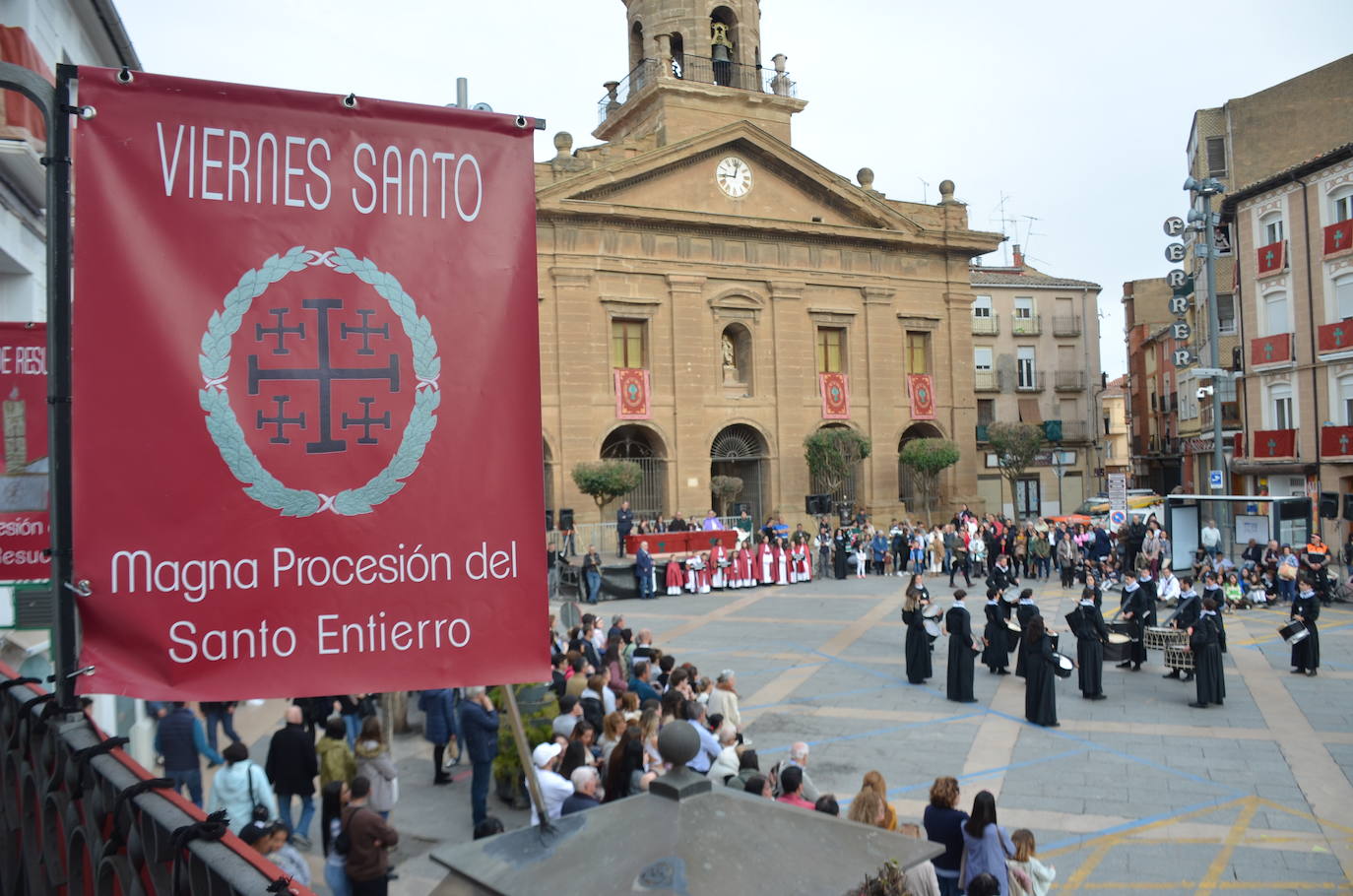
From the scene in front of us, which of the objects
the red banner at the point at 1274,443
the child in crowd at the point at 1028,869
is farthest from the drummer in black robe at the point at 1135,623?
the red banner at the point at 1274,443

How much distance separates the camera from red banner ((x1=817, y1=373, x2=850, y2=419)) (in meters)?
40.4

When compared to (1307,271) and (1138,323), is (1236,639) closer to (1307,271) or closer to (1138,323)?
(1307,271)

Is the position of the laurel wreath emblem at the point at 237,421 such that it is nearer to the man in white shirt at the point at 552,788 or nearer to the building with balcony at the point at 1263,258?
the man in white shirt at the point at 552,788

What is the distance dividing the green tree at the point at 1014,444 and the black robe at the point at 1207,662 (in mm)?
30943

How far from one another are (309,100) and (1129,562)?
28950 mm

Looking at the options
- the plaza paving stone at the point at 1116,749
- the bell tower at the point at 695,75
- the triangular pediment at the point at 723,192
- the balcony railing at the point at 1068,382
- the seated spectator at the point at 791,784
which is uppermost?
the bell tower at the point at 695,75

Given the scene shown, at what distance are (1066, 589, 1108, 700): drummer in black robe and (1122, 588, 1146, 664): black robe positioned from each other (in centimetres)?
197

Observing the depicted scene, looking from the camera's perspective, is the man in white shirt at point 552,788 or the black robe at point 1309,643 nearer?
the man in white shirt at point 552,788

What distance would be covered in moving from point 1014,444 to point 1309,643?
2901 centimetres

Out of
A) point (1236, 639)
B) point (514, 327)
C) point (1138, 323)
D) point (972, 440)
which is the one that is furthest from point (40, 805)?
point (1138, 323)

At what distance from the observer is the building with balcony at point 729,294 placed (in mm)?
36250

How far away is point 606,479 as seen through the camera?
32.8 meters

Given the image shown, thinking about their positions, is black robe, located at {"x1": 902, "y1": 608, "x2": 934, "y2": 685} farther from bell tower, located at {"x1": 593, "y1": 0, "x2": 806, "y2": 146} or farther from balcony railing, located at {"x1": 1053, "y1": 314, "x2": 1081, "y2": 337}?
balcony railing, located at {"x1": 1053, "y1": 314, "x2": 1081, "y2": 337}

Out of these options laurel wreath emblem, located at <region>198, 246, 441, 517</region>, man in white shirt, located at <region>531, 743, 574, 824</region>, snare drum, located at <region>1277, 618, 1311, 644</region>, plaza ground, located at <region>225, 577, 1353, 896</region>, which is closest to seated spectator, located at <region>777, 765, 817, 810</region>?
man in white shirt, located at <region>531, 743, 574, 824</region>
